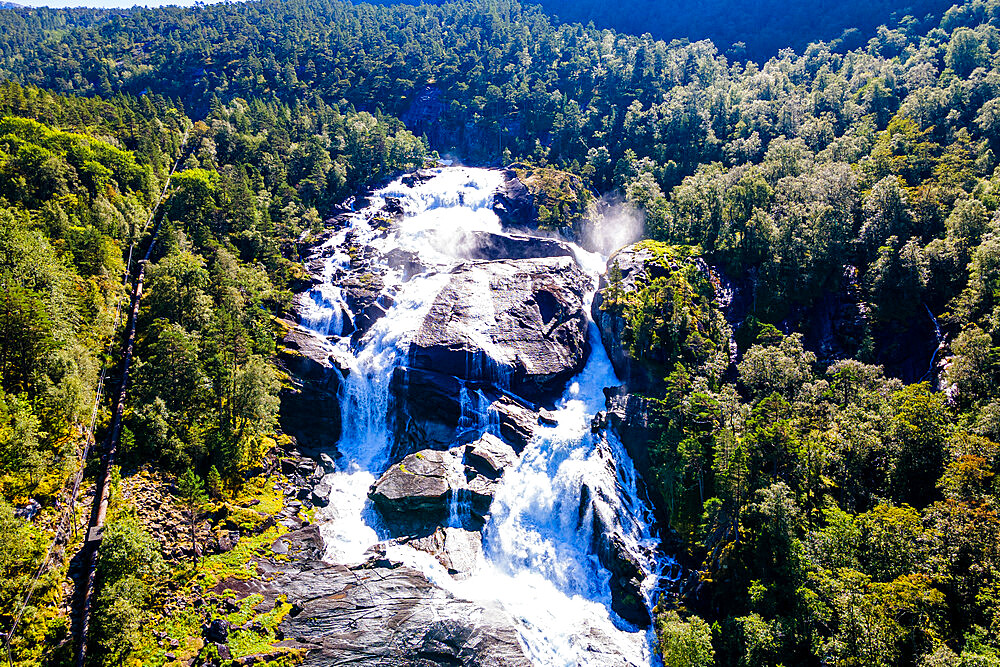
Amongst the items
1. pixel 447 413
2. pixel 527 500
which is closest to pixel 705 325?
pixel 527 500

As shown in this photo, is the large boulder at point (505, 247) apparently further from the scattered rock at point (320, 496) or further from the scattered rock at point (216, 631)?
the scattered rock at point (216, 631)

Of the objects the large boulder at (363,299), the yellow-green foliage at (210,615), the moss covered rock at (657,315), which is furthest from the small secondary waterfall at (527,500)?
the yellow-green foliage at (210,615)

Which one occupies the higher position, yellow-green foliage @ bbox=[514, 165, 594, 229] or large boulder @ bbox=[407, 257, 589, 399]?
yellow-green foliage @ bbox=[514, 165, 594, 229]

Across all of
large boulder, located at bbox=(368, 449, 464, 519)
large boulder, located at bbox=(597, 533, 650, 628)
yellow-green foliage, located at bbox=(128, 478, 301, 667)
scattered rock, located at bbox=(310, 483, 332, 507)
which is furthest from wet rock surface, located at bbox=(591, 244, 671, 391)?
yellow-green foliage, located at bbox=(128, 478, 301, 667)

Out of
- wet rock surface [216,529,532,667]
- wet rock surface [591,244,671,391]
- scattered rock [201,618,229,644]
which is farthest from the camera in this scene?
wet rock surface [591,244,671,391]

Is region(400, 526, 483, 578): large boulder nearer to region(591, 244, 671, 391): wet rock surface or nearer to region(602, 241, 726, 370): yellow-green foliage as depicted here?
region(591, 244, 671, 391): wet rock surface

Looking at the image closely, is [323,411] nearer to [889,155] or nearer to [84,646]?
[84,646]
